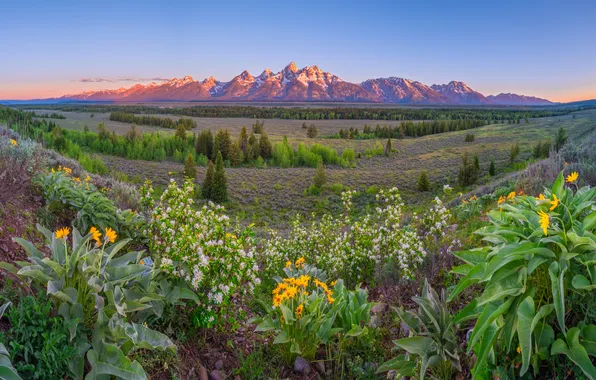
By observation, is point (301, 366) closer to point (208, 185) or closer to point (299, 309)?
point (299, 309)

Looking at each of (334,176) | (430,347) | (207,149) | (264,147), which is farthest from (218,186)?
(430,347)

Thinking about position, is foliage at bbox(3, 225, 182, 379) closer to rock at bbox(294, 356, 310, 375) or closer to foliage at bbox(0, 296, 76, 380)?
foliage at bbox(0, 296, 76, 380)

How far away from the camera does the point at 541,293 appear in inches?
87.8

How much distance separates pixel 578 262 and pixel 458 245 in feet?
9.80

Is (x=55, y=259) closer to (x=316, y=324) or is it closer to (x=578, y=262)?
(x=316, y=324)

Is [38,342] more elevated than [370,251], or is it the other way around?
[38,342]

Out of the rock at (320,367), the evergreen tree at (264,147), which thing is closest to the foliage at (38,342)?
the rock at (320,367)

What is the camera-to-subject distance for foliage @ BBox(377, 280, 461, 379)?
267 centimetres

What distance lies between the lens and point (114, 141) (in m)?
46.0

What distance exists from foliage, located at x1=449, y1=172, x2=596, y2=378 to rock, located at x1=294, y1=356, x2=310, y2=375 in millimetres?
1381

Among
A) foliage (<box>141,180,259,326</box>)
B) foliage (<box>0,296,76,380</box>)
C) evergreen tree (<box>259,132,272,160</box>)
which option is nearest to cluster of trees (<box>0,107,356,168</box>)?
evergreen tree (<box>259,132,272,160</box>)

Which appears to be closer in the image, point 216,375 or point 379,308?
point 216,375

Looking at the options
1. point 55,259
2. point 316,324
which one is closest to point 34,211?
point 55,259

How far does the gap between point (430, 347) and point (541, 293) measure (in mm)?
868
